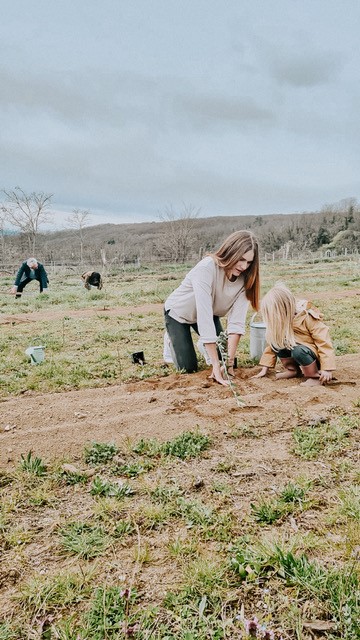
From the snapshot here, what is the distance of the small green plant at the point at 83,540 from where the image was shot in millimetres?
2020

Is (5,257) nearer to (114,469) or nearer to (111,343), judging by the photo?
(111,343)

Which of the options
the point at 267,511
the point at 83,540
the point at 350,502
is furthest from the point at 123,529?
the point at 350,502

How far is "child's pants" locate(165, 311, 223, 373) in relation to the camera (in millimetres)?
4918

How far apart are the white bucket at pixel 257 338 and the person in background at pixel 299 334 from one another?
862mm

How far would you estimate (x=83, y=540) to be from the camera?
81.9 inches

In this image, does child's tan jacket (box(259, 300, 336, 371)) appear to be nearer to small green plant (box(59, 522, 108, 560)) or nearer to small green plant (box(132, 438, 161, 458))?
small green plant (box(132, 438, 161, 458))

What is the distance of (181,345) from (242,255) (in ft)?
4.52

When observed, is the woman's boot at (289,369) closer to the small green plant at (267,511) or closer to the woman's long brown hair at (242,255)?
the woman's long brown hair at (242,255)

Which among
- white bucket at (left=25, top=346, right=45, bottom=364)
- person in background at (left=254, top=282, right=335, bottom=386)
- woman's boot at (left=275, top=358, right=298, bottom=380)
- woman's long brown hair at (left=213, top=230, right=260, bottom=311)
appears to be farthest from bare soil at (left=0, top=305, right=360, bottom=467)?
white bucket at (left=25, top=346, right=45, bottom=364)

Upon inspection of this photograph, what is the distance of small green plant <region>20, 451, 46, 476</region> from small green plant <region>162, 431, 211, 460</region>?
2.74 ft

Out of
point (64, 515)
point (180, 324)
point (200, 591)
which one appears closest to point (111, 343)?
point (180, 324)

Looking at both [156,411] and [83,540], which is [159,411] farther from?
[83,540]

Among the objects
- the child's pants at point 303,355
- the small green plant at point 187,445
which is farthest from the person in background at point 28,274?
the small green plant at point 187,445

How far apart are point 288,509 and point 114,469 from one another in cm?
115
